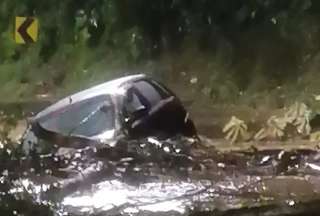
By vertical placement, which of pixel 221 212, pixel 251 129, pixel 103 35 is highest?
pixel 103 35

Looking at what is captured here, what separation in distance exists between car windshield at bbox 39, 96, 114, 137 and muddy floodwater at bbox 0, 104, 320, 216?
0.06 meters

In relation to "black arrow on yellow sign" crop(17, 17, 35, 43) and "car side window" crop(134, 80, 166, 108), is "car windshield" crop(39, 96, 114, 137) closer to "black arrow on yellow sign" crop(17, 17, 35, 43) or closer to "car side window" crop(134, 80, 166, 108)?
"car side window" crop(134, 80, 166, 108)

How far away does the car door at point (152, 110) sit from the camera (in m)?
3.46

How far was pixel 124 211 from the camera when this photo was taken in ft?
9.73

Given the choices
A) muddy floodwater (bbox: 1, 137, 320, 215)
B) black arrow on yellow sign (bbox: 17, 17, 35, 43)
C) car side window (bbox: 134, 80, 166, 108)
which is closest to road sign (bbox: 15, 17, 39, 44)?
black arrow on yellow sign (bbox: 17, 17, 35, 43)

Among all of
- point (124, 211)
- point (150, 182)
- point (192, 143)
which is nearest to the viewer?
point (124, 211)

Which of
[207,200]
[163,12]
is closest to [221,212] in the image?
[207,200]

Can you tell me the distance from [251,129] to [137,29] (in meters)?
0.55

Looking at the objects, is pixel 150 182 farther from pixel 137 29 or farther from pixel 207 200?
pixel 137 29

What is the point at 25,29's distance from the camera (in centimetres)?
384

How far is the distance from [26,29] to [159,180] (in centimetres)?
92

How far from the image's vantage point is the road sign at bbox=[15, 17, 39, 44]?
3.80 m

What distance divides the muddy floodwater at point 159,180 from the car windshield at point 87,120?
6cm

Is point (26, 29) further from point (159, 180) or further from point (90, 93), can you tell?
point (159, 180)
